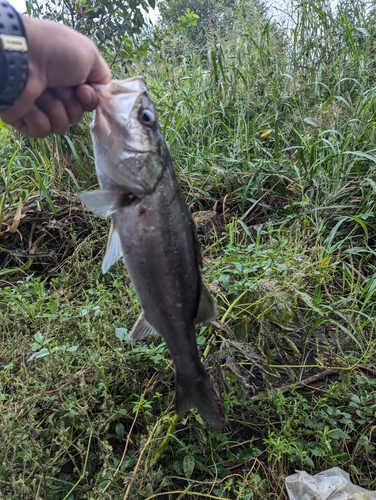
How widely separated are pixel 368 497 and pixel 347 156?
2.58m

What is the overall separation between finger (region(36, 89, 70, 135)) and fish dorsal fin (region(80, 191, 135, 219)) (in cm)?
41

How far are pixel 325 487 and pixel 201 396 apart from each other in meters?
0.81

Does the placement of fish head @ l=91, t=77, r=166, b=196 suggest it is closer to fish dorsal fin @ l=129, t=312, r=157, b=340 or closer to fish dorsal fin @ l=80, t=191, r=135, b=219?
fish dorsal fin @ l=80, t=191, r=135, b=219

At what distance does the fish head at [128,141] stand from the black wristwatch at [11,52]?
0.89 ft

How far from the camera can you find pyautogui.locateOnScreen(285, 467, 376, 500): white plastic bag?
1.76m

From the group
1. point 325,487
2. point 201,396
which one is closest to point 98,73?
point 201,396

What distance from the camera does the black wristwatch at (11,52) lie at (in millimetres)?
1277

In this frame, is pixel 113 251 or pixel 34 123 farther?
pixel 34 123

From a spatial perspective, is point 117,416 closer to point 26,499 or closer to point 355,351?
point 26,499

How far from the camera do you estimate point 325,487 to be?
1798 mm

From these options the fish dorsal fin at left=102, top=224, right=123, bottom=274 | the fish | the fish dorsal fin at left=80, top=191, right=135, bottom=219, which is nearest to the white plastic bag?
the fish

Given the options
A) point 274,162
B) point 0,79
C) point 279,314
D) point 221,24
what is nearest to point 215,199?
point 274,162

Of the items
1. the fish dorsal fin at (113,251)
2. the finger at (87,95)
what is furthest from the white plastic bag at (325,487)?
the finger at (87,95)

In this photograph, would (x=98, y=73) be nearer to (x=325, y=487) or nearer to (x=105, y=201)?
(x=105, y=201)
